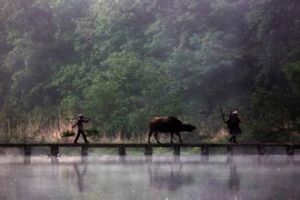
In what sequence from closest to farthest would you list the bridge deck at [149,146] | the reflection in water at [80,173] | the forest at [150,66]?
the reflection in water at [80,173], the bridge deck at [149,146], the forest at [150,66]

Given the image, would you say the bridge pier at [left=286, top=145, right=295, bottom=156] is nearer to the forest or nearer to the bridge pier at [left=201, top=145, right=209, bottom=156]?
the bridge pier at [left=201, top=145, right=209, bottom=156]

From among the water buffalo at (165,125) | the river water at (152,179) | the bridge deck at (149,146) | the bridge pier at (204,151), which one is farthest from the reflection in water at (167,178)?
the water buffalo at (165,125)

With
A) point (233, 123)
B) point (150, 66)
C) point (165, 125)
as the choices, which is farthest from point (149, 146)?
point (150, 66)

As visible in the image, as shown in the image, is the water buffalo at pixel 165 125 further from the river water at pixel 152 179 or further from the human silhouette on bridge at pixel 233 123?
the river water at pixel 152 179

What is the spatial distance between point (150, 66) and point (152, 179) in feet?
90.7

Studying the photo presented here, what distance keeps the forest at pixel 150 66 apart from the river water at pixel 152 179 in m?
11.3

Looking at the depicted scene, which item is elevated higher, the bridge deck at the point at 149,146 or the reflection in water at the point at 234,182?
the bridge deck at the point at 149,146

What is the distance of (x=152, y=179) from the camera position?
22125 millimetres

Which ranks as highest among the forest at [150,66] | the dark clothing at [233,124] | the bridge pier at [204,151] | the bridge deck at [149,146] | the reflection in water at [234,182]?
the forest at [150,66]

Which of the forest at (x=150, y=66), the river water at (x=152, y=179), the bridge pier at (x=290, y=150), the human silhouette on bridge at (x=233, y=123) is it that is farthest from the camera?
the forest at (x=150, y=66)

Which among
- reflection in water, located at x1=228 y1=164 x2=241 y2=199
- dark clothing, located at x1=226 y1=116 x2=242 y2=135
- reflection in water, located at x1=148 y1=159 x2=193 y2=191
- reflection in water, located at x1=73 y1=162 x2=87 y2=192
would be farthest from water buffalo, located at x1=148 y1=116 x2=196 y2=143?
reflection in water, located at x1=228 y1=164 x2=241 y2=199

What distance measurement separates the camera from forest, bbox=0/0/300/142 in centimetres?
4350

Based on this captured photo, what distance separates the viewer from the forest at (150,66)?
43.5 metres

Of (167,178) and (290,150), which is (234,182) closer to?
(167,178)
